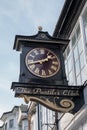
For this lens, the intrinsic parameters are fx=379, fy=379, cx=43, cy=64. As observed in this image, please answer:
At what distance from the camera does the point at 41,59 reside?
12453mm

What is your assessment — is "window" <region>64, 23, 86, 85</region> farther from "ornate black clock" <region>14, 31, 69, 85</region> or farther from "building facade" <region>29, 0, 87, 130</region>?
"ornate black clock" <region>14, 31, 69, 85</region>

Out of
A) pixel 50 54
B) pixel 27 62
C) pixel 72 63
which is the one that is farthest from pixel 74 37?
pixel 27 62

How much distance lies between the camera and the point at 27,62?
39.8 ft

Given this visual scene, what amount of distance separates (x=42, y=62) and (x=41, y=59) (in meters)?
0.11

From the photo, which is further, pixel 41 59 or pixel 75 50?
pixel 75 50

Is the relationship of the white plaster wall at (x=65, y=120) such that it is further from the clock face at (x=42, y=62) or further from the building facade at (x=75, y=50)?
the clock face at (x=42, y=62)

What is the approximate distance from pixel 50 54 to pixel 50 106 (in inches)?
80.9

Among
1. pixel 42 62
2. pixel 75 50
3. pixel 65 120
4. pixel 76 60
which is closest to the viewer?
Result: pixel 42 62

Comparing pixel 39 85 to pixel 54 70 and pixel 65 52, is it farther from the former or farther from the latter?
pixel 65 52

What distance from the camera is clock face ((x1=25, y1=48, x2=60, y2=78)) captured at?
1208cm

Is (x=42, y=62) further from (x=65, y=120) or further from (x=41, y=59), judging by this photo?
(x=65, y=120)

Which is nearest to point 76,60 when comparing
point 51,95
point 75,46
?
point 75,46

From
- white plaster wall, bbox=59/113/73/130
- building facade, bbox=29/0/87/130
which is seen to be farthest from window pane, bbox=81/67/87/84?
white plaster wall, bbox=59/113/73/130

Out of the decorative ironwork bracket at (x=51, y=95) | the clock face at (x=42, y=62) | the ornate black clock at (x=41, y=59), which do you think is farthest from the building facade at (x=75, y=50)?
the clock face at (x=42, y=62)
